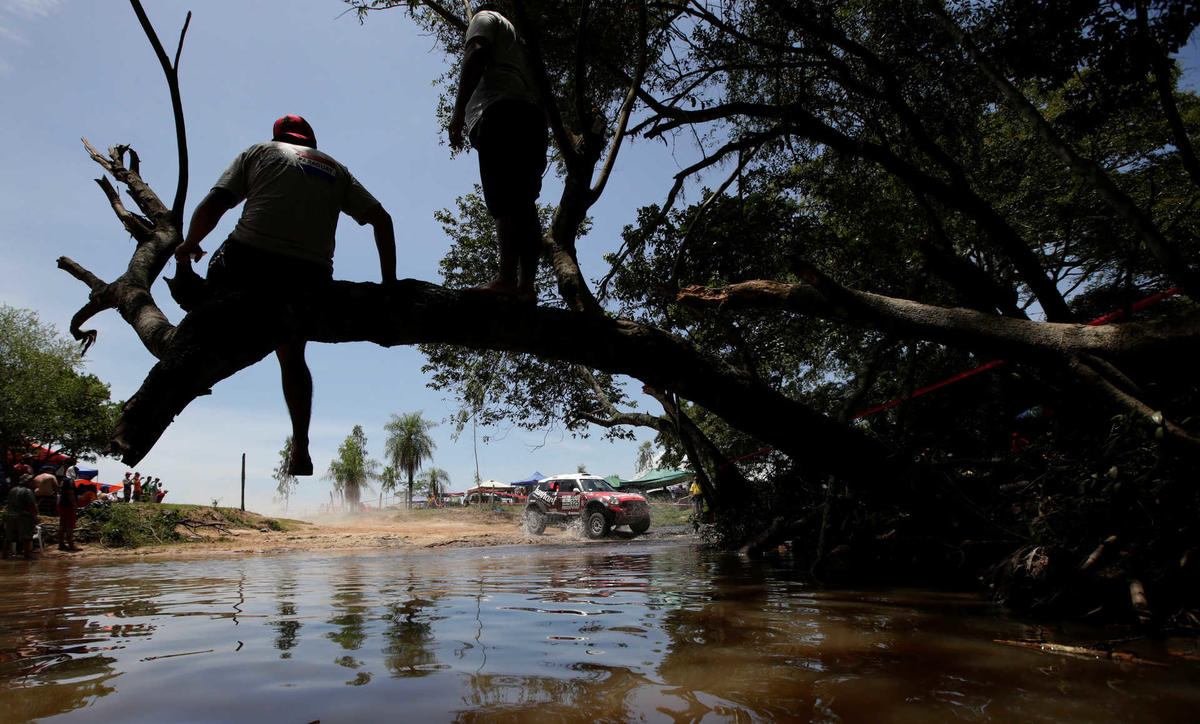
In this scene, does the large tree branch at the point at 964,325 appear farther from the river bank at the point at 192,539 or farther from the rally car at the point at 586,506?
the rally car at the point at 586,506

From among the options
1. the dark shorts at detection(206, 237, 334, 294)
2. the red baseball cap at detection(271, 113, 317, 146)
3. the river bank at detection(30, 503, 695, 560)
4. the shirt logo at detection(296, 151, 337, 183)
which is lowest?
the river bank at detection(30, 503, 695, 560)

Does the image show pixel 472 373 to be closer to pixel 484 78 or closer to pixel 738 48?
pixel 738 48

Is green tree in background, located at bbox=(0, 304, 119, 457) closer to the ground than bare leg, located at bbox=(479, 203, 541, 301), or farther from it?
farther from it

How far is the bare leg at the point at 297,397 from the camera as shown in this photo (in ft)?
11.0

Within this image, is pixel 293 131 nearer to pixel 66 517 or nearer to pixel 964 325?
pixel 964 325

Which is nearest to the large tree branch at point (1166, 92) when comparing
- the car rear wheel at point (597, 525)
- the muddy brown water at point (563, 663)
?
the muddy brown water at point (563, 663)

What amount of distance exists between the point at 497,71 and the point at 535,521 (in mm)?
16325

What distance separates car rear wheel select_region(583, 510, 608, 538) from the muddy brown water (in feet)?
40.0

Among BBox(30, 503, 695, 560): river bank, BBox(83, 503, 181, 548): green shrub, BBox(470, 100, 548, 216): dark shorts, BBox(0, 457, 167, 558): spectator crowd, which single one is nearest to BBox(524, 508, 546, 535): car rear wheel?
BBox(30, 503, 695, 560): river bank

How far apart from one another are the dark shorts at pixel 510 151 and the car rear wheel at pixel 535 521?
51.3 ft

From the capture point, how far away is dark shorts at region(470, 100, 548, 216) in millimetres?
3402

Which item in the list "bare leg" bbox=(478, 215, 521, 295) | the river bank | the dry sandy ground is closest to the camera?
"bare leg" bbox=(478, 215, 521, 295)

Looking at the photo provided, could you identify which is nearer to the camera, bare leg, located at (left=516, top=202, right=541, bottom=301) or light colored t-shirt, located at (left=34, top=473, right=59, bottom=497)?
bare leg, located at (left=516, top=202, right=541, bottom=301)

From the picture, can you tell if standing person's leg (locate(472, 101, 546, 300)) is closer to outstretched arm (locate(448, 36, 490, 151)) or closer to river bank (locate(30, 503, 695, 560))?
outstretched arm (locate(448, 36, 490, 151))
